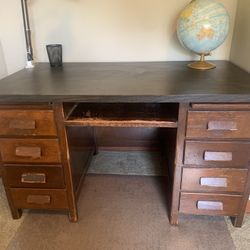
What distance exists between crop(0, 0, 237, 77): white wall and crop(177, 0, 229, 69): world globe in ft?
0.89

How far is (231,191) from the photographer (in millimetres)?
1166

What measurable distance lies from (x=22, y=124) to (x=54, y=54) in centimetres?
61

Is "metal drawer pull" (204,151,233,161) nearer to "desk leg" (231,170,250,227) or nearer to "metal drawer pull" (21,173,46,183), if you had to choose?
"desk leg" (231,170,250,227)

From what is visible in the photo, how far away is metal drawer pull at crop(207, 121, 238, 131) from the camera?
3.30 feet

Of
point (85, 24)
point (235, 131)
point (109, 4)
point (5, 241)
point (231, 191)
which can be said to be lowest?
point (5, 241)

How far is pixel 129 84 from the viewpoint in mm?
1117

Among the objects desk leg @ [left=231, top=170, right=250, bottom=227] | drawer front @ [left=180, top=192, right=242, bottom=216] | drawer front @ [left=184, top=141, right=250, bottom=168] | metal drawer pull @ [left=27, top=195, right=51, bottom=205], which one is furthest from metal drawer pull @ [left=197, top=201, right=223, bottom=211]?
metal drawer pull @ [left=27, top=195, right=51, bottom=205]

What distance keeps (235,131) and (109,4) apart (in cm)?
108

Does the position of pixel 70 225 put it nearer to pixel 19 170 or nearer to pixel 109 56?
pixel 19 170

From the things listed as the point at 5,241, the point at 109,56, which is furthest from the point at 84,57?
the point at 5,241

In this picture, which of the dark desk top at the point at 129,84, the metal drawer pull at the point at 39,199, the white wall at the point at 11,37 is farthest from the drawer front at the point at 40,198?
the white wall at the point at 11,37

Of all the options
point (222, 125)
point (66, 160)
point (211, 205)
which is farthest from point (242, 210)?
point (66, 160)

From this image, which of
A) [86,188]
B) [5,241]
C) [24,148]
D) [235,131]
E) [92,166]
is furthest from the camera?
[92,166]

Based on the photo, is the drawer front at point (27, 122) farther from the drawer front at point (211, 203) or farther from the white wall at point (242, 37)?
the white wall at point (242, 37)
